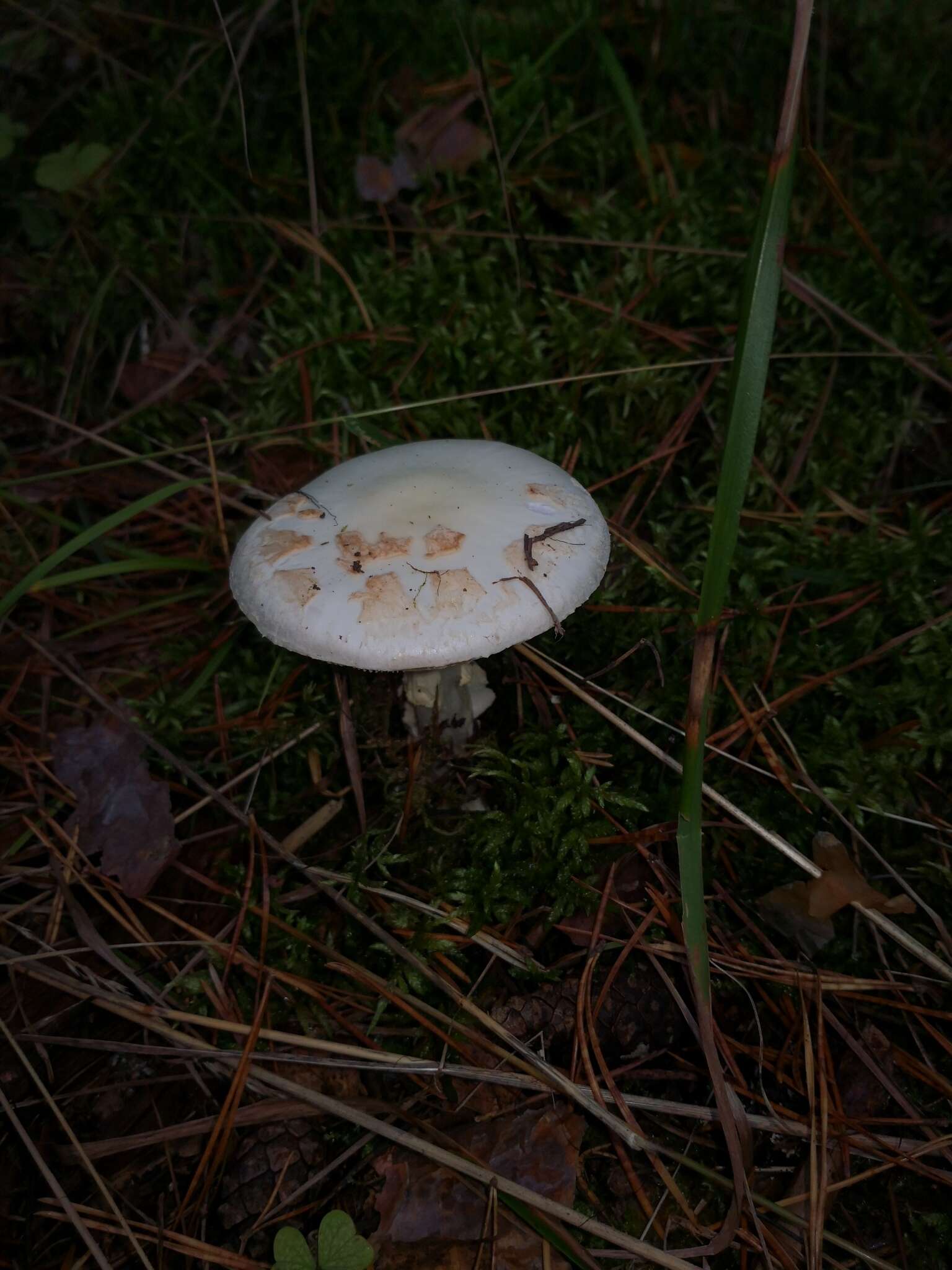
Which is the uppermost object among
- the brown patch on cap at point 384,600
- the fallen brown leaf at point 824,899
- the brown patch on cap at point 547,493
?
the brown patch on cap at point 547,493

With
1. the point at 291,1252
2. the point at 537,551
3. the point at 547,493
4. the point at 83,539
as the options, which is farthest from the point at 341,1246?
the point at 83,539

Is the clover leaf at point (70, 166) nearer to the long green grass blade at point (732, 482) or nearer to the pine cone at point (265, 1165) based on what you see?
the long green grass blade at point (732, 482)

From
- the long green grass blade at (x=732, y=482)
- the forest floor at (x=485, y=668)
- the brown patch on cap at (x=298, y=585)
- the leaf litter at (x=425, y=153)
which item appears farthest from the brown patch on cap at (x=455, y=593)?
the leaf litter at (x=425, y=153)

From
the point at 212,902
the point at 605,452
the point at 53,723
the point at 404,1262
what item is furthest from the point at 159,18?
the point at 404,1262

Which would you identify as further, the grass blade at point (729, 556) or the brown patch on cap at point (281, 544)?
the brown patch on cap at point (281, 544)

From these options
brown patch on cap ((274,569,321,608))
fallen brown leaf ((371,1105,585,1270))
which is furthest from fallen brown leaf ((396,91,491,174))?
fallen brown leaf ((371,1105,585,1270))

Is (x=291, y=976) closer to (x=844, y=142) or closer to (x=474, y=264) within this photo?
(x=474, y=264)
